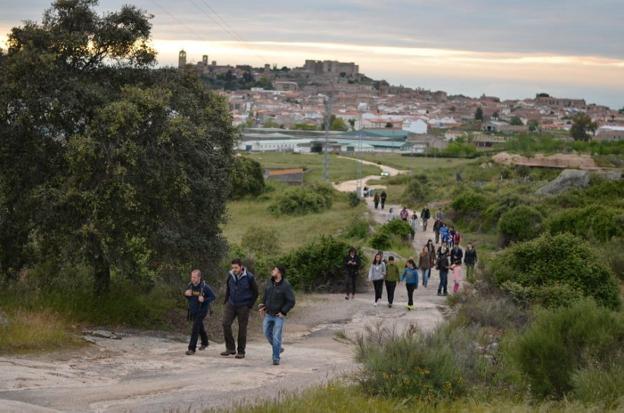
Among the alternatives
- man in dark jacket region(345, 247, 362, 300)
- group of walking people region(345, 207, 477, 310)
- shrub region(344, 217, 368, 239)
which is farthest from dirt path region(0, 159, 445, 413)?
shrub region(344, 217, 368, 239)

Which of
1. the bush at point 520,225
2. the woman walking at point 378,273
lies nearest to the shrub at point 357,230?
the bush at point 520,225

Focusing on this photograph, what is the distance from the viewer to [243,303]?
13508 millimetres

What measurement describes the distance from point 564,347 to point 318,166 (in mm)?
94739

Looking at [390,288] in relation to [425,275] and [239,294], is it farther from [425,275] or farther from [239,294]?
[239,294]

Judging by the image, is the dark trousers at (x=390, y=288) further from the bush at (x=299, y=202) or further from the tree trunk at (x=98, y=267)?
the bush at (x=299, y=202)

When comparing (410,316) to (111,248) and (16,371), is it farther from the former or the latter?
(16,371)

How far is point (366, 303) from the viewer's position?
22.7 meters

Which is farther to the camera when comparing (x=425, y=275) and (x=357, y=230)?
(x=357, y=230)

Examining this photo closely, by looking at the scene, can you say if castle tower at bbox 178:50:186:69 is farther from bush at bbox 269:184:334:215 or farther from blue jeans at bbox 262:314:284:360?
bush at bbox 269:184:334:215

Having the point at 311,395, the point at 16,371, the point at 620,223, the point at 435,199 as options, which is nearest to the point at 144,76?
the point at 16,371

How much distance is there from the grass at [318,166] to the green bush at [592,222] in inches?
1693

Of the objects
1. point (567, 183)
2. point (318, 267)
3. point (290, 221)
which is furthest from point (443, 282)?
point (567, 183)

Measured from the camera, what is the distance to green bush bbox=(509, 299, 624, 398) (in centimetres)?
1174

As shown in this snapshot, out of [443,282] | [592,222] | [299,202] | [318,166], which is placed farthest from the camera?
[318,166]
